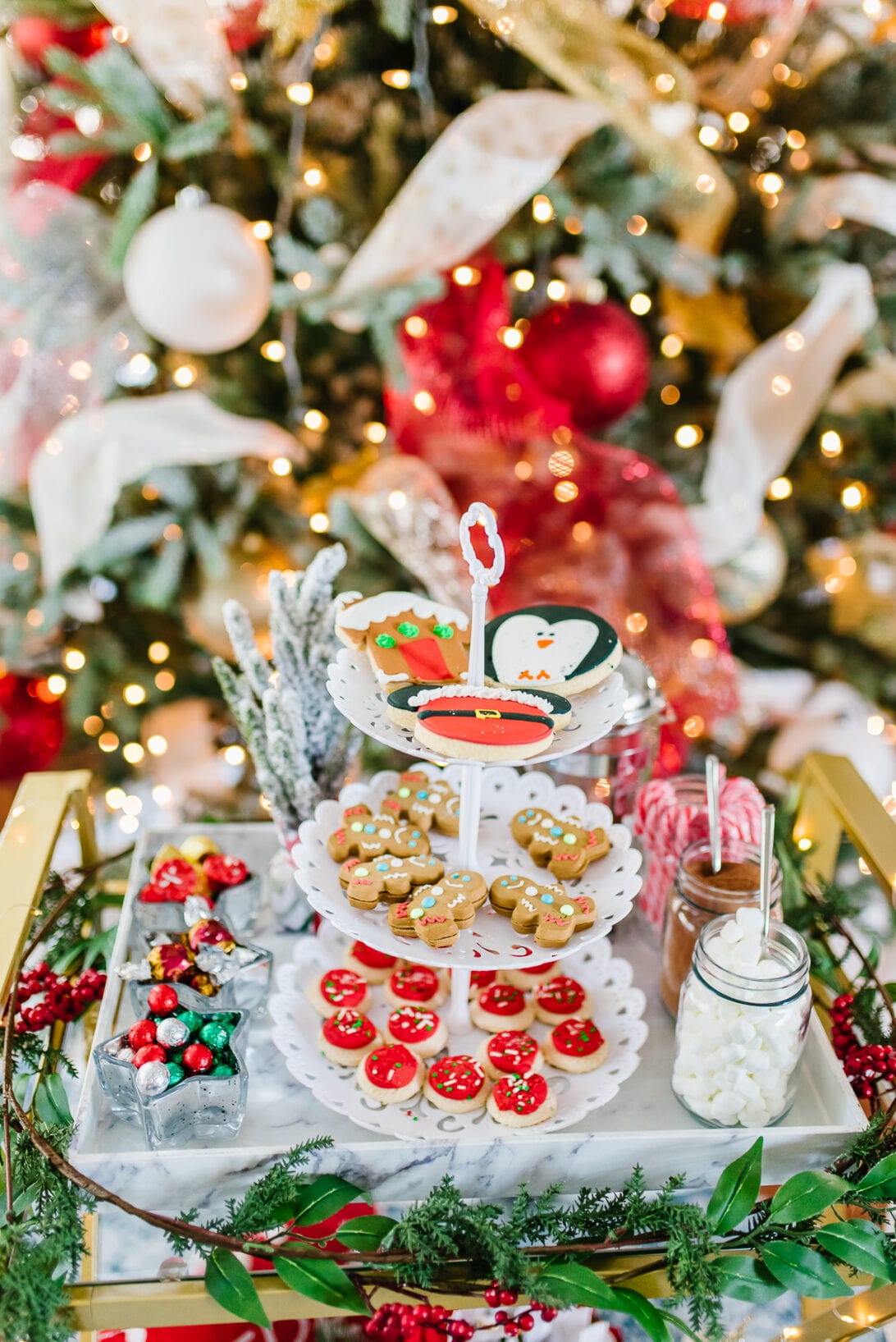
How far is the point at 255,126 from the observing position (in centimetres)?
163

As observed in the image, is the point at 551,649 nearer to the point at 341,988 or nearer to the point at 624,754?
the point at 624,754

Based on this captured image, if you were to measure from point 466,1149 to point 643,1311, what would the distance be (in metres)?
0.17

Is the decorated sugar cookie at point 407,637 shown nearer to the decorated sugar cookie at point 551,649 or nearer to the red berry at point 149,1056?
the decorated sugar cookie at point 551,649

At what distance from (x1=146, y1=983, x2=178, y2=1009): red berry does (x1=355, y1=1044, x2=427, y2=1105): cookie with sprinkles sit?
0.17 m

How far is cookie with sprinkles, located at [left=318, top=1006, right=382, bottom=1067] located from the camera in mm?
970

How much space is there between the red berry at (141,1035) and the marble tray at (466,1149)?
6cm

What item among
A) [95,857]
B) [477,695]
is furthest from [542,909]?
[95,857]

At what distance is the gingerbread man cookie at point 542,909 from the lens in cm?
89

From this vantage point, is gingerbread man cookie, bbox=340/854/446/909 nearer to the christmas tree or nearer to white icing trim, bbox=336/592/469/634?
white icing trim, bbox=336/592/469/634

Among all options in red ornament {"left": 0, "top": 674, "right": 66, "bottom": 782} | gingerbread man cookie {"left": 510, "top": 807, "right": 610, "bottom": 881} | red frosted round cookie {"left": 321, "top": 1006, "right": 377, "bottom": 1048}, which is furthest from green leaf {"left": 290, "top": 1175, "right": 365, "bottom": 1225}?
red ornament {"left": 0, "top": 674, "right": 66, "bottom": 782}

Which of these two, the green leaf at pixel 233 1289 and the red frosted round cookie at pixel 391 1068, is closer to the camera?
the green leaf at pixel 233 1289

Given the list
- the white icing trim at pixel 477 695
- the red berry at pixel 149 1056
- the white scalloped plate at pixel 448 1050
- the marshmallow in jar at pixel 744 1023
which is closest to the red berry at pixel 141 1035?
the red berry at pixel 149 1056

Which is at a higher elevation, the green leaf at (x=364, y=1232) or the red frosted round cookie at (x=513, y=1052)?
the red frosted round cookie at (x=513, y=1052)

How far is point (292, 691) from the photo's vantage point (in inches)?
43.1
